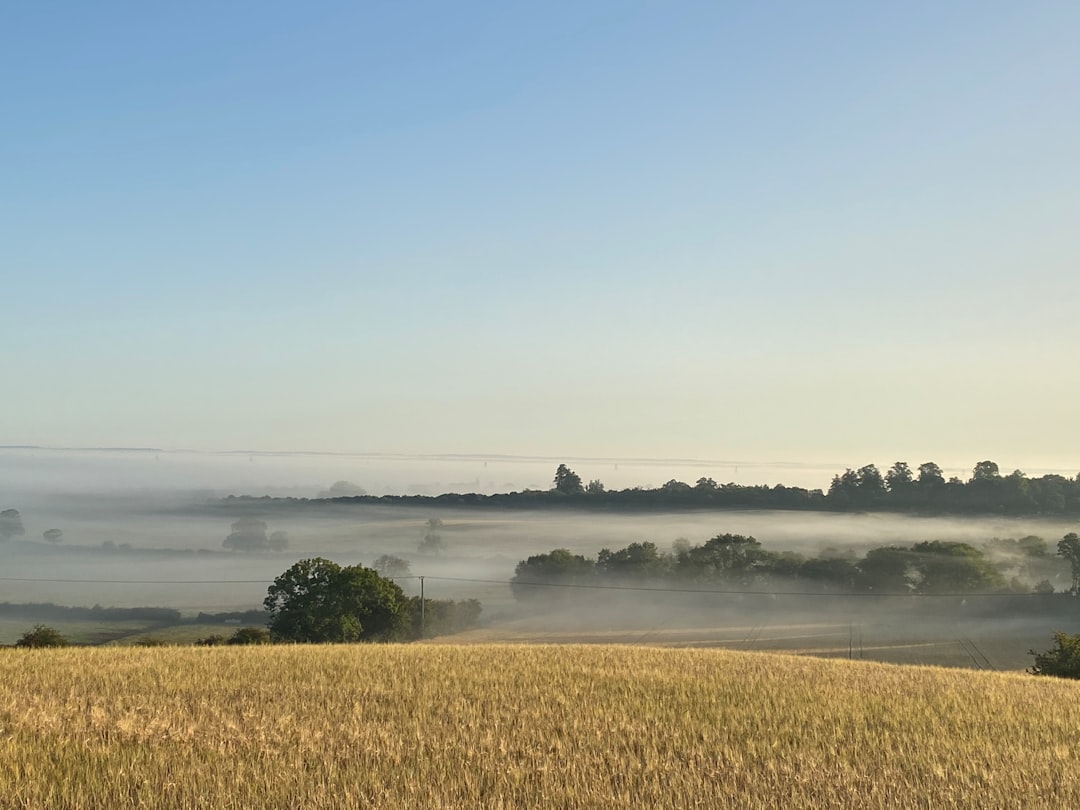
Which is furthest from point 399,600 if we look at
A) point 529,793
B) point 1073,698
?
point 529,793

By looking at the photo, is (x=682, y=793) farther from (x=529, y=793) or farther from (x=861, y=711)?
(x=861, y=711)

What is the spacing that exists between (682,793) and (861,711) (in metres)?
11.1

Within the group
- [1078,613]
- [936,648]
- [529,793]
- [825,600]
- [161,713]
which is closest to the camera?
[529,793]

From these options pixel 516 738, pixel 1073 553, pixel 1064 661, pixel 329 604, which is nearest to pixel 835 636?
pixel 1073 553

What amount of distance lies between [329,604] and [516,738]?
7764cm

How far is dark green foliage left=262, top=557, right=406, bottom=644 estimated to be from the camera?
285 ft

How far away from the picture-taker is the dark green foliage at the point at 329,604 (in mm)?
86750

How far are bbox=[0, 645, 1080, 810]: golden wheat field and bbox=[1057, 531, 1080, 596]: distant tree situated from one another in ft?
576

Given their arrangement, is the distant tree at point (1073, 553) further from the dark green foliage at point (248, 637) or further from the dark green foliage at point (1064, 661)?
the dark green foliage at point (248, 637)

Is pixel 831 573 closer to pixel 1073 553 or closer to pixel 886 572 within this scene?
pixel 886 572

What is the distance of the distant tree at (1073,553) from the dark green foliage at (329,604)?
14928cm

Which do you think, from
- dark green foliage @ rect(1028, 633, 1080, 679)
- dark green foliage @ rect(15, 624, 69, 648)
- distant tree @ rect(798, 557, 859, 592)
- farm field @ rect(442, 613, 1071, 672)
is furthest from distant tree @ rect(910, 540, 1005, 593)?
dark green foliage @ rect(15, 624, 69, 648)

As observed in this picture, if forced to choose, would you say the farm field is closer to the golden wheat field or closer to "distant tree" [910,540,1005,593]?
"distant tree" [910,540,1005,593]

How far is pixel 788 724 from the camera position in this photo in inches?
744
